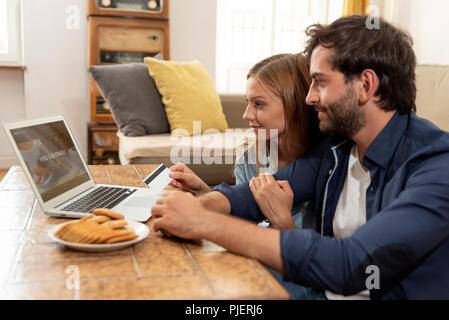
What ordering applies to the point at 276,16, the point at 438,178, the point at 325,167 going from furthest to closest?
the point at 276,16
the point at 325,167
the point at 438,178

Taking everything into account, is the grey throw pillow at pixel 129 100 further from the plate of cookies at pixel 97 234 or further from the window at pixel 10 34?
the plate of cookies at pixel 97 234

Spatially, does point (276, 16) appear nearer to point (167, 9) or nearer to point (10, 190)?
point (167, 9)

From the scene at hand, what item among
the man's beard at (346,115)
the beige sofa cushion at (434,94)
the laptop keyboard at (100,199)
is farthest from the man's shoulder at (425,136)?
the beige sofa cushion at (434,94)

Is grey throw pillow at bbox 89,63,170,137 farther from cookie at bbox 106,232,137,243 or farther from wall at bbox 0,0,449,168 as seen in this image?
cookie at bbox 106,232,137,243

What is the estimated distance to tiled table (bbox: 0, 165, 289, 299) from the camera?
0.71 meters

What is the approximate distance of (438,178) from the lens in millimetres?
896

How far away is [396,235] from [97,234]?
54 centimetres

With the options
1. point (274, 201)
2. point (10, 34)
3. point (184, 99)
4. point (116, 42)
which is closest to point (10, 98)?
point (10, 34)

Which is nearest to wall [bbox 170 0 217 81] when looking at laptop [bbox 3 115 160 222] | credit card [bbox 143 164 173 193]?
credit card [bbox 143 164 173 193]

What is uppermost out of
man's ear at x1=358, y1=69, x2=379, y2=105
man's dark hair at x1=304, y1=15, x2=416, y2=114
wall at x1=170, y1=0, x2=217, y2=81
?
wall at x1=170, y1=0, x2=217, y2=81

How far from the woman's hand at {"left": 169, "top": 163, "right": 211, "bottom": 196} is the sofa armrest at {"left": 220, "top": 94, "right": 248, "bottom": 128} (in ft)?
7.08

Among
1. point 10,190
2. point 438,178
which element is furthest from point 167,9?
point 438,178
